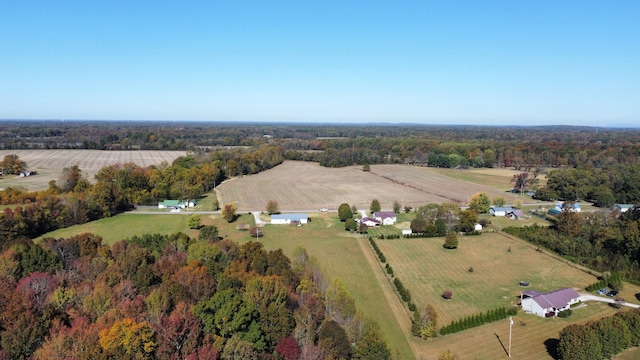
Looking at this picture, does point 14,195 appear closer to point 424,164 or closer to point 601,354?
point 601,354

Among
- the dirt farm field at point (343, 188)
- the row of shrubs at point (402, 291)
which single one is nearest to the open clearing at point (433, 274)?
the row of shrubs at point (402, 291)

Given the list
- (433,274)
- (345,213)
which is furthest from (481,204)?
(433,274)

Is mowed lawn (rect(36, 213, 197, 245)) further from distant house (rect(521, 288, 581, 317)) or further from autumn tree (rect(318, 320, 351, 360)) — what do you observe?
distant house (rect(521, 288, 581, 317))

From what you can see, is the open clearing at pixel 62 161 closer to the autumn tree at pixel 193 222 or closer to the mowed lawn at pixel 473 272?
the autumn tree at pixel 193 222

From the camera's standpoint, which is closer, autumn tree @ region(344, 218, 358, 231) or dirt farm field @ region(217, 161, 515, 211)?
autumn tree @ region(344, 218, 358, 231)

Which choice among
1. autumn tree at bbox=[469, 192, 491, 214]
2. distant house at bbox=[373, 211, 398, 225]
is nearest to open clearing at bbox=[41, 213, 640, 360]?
distant house at bbox=[373, 211, 398, 225]

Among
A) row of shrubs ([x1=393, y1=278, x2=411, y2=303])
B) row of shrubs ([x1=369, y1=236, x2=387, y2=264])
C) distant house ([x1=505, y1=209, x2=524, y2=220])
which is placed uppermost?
distant house ([x1=505, y1=209, x2=524, y2=220])
